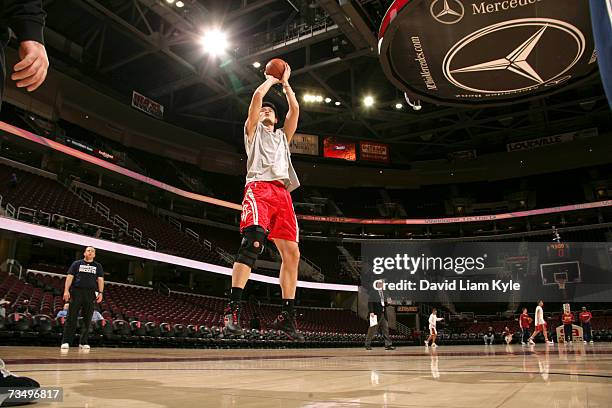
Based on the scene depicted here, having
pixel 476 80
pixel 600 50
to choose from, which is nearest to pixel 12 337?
pixel 600 50

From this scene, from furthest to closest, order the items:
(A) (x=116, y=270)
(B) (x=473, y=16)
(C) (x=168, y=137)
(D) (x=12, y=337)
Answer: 1. (C) (x=168, y=137)
2. (A) (x=116, y=270)
3. (B) (x=473, y=16)
4. (D) (x=12, y=337)

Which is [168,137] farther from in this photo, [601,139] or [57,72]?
[601,139]

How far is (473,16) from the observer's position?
8.95m

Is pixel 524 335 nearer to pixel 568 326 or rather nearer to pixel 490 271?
pixel 568 326

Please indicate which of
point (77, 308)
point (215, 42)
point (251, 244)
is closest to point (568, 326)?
point (215, 42)

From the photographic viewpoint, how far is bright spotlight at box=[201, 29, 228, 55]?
18062 millimetres

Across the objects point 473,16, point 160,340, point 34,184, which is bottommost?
point 160,340

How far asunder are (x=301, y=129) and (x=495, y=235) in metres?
15.3

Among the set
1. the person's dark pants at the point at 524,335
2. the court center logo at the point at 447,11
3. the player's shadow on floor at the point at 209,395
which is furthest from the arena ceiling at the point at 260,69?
the player's shadow on floor at the point at 209,395

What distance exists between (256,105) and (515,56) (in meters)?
8.98

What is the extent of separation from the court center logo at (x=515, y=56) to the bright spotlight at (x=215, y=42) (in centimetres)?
1072

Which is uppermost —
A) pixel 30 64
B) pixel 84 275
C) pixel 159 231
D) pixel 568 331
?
pixel 159 231

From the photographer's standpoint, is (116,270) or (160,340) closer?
(160,340)

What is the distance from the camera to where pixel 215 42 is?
60.2 ft
